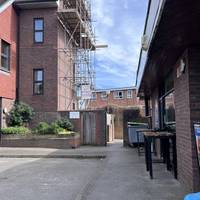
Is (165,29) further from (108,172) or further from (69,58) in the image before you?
(69,58)

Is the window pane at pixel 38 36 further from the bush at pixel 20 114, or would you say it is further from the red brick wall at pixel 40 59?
the bush at pixel 20 114

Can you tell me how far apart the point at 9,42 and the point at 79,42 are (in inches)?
310

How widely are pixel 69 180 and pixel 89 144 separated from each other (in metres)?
12.9

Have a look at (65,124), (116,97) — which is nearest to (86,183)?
(65,124)

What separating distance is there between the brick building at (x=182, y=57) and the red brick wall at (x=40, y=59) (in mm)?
13951

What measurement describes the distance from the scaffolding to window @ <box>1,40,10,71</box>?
3.88m

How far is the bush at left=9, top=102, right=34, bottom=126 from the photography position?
21.9m

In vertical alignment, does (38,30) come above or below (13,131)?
above

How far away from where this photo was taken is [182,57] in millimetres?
7688

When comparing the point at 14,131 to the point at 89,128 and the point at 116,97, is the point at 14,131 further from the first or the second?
the point at 116,97

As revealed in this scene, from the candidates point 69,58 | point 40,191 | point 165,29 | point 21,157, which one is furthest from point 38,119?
point 165,29

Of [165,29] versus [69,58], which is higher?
[69,58]

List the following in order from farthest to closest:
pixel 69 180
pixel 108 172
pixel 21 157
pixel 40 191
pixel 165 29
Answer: pixel 21 157, pixel 108 172, pixel 69 180, pixel 40 191, pixel 165 29

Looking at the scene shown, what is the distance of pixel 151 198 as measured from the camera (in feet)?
23.6
